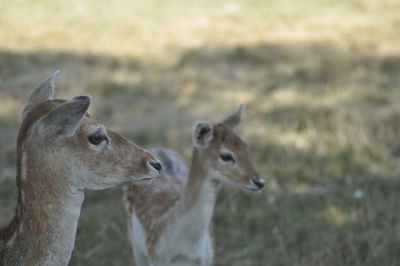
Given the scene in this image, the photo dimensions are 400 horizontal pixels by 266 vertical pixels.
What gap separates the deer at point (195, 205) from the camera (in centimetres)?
476

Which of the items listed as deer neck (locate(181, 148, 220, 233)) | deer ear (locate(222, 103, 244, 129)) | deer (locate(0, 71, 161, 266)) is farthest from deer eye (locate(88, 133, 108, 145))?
deer ear (locate(222, 103, 244, 129))

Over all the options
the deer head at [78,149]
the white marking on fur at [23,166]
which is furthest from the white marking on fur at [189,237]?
the white marking on fur at [23,166]

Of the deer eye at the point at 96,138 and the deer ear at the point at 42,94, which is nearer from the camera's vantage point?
the deer eye at the point at 96,138

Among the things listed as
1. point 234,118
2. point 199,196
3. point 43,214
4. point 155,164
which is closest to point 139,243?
point 199,196

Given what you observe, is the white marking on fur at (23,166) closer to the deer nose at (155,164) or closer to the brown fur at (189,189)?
the deer nose at (155,164)

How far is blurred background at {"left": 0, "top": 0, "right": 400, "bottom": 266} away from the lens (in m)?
6.07

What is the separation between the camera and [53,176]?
10.5 feet

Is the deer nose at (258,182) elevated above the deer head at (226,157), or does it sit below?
below

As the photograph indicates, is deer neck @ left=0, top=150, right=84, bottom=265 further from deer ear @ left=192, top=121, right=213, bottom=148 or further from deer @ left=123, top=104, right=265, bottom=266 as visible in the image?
deer ear @ left=192, top=121, right=213, bottom=148

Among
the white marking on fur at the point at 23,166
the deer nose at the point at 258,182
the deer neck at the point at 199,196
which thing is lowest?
the deer neck at the point at 199,196

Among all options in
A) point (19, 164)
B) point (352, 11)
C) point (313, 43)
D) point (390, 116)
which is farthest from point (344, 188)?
point (352, 11)

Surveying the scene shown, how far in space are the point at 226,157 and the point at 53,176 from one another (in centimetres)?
195

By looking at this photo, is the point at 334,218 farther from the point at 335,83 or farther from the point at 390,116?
the point at 335,83

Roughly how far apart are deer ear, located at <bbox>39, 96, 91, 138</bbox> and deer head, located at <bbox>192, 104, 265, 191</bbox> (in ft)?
6.02
